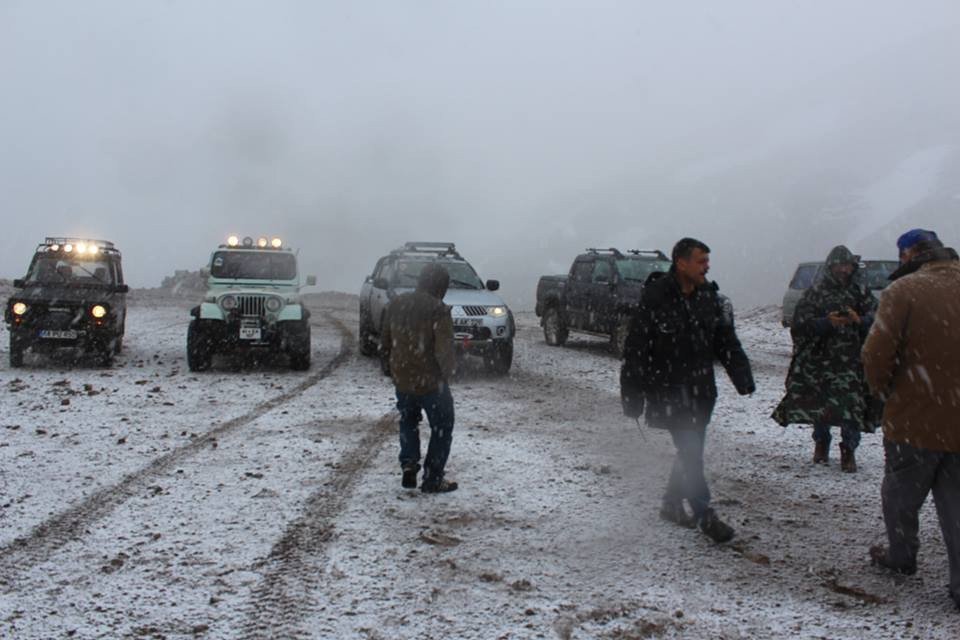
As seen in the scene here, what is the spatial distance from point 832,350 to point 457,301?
6.59 meters

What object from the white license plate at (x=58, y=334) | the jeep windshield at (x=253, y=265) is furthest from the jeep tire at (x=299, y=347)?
the white license plate at (x=58, y=334)

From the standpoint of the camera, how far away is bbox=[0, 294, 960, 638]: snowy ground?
12.6 feet

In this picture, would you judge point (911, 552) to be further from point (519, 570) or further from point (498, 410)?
point (498, 410)

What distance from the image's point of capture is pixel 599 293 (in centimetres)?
1518

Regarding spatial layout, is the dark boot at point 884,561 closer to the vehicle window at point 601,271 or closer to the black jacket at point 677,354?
the black jacket at point 677,354

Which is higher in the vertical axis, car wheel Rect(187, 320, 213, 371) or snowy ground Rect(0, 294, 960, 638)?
car wheel Rect(187, 320, 213, 371)

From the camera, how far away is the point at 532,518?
5371 mm

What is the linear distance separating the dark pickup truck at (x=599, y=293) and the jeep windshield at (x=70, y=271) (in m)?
8.84

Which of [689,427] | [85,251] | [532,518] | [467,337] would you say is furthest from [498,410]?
[85,251]

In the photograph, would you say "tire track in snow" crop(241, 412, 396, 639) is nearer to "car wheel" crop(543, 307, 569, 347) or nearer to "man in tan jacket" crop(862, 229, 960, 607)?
"man in tan jacket" crop(862, 229, 960, 607)

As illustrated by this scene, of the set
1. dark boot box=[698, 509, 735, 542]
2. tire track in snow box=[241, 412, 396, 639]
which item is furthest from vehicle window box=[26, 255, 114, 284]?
dark boot box=[698, 509, 735, 542]

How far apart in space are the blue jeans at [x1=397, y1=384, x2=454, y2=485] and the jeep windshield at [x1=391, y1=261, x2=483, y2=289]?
6782 millimetres

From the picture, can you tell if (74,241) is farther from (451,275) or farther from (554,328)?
(554,328)

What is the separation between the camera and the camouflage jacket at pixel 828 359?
21.0 ft
